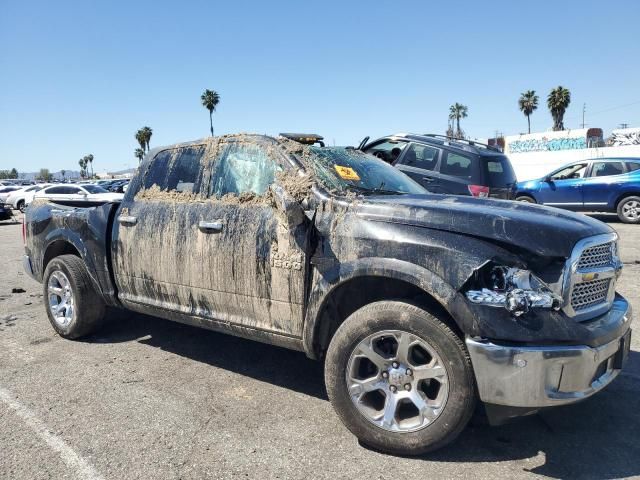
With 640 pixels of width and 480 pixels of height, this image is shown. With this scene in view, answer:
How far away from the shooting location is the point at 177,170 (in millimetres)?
4344

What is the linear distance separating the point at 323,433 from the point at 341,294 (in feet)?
2.83

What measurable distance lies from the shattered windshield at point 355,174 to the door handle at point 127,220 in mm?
1680

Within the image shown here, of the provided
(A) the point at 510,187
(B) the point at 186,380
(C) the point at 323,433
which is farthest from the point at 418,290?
(A) the point at 510,187

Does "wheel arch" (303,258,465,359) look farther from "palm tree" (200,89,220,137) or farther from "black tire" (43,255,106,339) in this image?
"palm tree" (200,89,220,137)

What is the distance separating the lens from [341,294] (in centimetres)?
323

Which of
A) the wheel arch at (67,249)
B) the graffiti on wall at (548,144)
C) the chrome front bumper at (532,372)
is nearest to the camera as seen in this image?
the chrome front bumper at (532,372)

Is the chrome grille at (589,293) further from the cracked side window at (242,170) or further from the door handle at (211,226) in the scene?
the door handle at (211,226)

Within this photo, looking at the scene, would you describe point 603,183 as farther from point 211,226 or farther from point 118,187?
point 118,187

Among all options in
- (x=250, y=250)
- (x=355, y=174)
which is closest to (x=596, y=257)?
(x=355, y=174)

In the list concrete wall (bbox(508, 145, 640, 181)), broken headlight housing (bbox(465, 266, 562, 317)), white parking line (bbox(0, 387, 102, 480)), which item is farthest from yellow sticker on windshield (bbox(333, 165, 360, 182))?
concrete wall (bbox(508, 145, 640, 181))

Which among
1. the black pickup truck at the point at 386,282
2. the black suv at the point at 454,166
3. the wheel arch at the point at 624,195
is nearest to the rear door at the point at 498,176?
the black suv at the point at 454,166

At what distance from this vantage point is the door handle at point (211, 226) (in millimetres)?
3708

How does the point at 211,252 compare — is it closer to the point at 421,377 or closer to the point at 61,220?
the point at 421,377

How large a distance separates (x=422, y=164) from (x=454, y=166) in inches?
21.8
